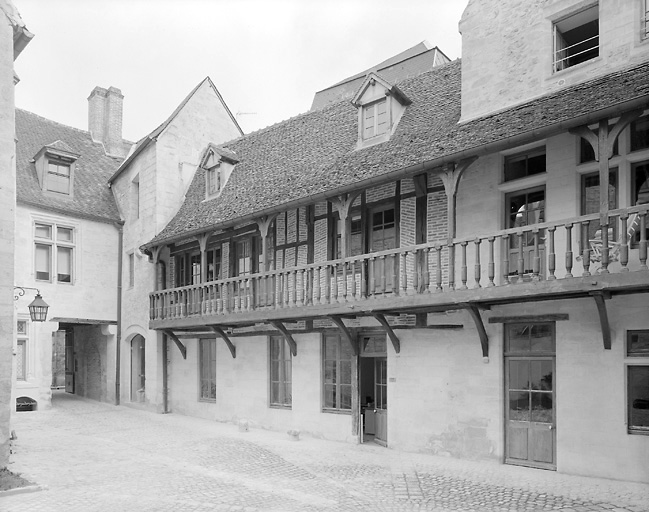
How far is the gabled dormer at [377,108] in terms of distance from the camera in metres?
13.2

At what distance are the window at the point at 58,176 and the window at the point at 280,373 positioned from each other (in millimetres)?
9149

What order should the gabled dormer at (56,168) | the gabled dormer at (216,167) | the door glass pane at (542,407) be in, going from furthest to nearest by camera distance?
the gabled dormer at (56,168), the gabled dormer at (216,167), the door glass pane at (542,407)

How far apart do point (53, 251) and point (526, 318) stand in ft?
46.5

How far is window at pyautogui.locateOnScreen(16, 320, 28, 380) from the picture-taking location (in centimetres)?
1778

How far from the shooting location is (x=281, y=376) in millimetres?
14727

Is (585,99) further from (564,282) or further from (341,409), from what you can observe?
(341,409)

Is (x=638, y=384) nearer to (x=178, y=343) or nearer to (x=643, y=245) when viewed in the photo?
(x=643, y=245)

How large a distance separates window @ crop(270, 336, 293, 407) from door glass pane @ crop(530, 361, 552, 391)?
5.99 m

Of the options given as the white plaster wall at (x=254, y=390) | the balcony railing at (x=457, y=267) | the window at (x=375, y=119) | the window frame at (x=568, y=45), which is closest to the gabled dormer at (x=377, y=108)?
the window at (x=375, y=119)

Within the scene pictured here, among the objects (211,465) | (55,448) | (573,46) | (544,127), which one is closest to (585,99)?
(544,127)

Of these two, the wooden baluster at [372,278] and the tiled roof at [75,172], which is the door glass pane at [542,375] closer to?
the wooden baluster at [372,278]

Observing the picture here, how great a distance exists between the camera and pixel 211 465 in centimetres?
1082

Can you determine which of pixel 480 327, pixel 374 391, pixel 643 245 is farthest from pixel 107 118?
pixel 643 245

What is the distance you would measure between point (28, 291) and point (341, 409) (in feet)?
33.6
